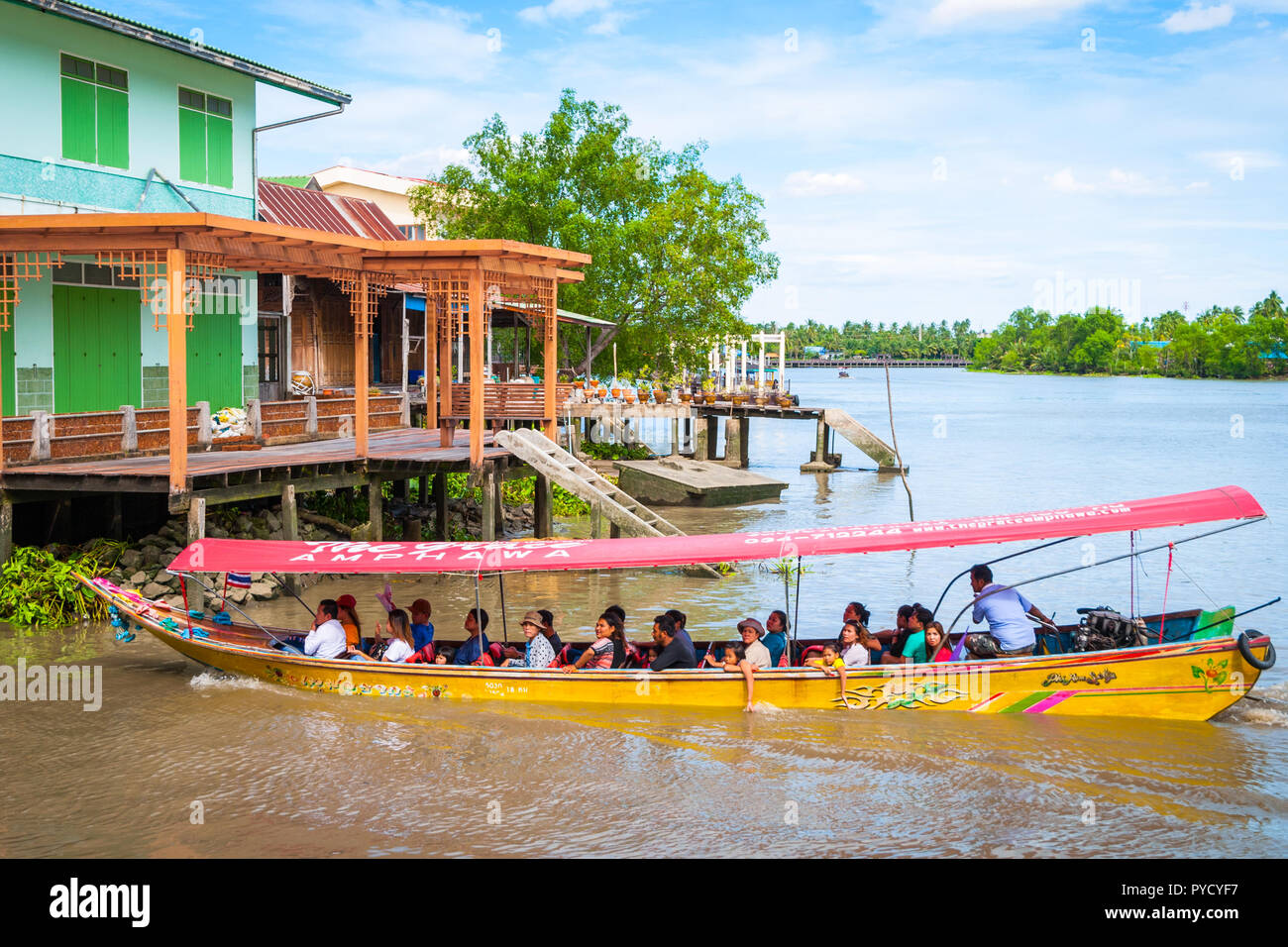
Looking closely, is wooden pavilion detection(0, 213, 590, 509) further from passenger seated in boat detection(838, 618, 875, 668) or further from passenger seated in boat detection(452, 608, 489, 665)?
passenger seated in boat detection(838, 618, 875, 668)

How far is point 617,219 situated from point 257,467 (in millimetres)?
20064

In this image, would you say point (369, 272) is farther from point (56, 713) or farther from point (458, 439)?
point (56, 713)

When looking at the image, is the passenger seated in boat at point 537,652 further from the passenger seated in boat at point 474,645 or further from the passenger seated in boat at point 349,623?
the passenger seated in boat at point 349,623

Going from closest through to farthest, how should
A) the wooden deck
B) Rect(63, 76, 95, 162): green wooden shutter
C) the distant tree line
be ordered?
the wooden deck, Rect(63, 76, 95, 162): green wooden shutter, the distant tree line

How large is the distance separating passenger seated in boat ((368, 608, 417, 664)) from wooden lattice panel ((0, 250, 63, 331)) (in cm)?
635

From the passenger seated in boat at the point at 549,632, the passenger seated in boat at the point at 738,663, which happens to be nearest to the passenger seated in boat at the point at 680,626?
the passenger seated in boat at the point at 738,663

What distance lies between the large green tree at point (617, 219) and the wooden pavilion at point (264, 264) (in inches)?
439

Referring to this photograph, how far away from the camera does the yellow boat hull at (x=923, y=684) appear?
37.7 ft

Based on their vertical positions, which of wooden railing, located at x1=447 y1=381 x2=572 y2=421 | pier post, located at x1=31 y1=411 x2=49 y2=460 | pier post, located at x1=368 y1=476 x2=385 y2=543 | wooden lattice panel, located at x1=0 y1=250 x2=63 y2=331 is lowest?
pier post, located at x1=368 y1=476 x2=385 y2=543

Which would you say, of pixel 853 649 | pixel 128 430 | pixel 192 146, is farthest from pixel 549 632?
pixel 192 146

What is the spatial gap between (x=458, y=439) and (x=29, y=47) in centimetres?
894

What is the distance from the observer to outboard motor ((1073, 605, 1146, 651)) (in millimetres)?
11883

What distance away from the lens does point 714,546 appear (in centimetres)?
1176

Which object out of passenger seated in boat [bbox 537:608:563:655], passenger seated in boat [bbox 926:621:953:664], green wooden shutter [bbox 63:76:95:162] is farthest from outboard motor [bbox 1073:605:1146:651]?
green wooden shutter [bbox 63:76:95:162]
